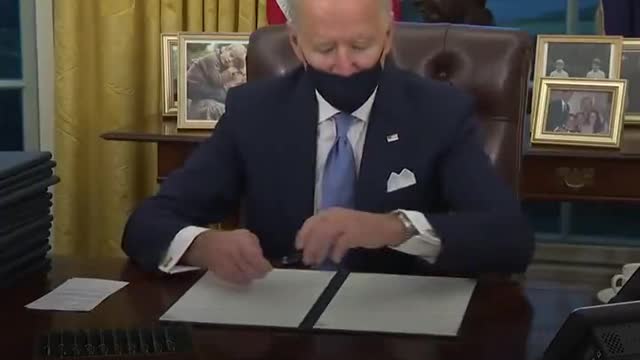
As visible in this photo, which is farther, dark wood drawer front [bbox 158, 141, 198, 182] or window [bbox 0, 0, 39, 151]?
window [bbox 0, 0, 39, 151]

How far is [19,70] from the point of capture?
11.1ft

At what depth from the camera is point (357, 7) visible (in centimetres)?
171

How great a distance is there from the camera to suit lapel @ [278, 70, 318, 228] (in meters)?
1.82

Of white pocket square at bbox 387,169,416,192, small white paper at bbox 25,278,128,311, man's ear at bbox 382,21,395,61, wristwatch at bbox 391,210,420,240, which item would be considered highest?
man's ear at bbox 382,21,395,61

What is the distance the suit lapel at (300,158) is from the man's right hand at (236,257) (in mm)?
315

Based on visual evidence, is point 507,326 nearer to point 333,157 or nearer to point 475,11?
point 333,157

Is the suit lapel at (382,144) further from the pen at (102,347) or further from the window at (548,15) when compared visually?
the window at (548,15)

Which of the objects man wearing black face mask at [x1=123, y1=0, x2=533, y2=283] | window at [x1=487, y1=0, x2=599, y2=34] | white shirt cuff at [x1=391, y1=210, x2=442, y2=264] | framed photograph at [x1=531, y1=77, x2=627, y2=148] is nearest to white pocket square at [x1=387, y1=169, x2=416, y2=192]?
man wearing black face mask at [x1=123, y1=0, x2=533, y2=283]

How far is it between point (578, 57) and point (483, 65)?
81cm

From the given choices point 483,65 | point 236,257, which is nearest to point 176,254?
point 236,257

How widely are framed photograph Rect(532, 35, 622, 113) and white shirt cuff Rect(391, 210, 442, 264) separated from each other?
127 centimetres

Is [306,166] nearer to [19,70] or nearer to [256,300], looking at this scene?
[256,300]

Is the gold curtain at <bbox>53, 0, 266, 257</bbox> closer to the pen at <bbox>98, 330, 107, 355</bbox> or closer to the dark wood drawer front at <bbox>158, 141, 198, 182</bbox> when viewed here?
the dark wood drawer front at <bbox>158, 141, 198, 182</bbox>

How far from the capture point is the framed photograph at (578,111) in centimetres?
258
